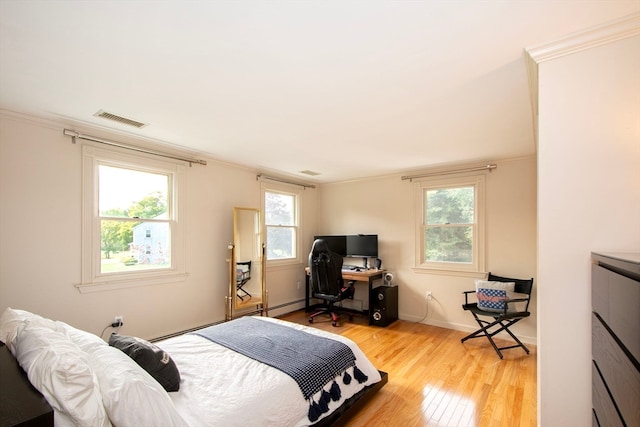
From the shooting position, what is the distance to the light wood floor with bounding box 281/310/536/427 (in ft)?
7.39

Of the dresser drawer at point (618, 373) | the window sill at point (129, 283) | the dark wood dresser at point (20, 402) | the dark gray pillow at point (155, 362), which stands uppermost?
the dresser drawer at point (618, 373)

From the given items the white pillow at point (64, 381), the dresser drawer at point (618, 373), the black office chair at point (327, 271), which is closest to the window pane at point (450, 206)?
the black office chair at point (327, 271)

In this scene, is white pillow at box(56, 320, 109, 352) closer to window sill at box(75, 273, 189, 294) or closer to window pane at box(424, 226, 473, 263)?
window sill at box(75, 273, 189, 294)

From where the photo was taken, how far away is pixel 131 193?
3336 mm

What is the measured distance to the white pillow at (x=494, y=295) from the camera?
3518mm

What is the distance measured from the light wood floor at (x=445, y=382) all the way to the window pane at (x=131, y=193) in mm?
2924

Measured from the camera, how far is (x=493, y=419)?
7.35 ft

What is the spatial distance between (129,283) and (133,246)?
0.40 metres

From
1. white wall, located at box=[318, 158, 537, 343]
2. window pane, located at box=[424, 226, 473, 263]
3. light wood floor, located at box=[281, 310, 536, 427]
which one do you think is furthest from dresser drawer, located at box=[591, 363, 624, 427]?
window pane, located at box=[424, 226, 473, 263]

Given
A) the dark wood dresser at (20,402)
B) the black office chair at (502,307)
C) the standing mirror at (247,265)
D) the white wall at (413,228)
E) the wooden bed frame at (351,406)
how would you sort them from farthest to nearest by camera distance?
1. the standing mirror at (247,265)
2. the white wall at (413,228)
3. the black office chair at (502,307)
4. the wooden bed frame at (351,406)
5. the dark wood dresser at (20,402)

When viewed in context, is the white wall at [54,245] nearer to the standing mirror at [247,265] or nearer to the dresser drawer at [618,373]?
the standing mirror at [247,265]

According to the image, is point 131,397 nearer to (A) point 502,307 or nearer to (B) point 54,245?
(B) point 54,245

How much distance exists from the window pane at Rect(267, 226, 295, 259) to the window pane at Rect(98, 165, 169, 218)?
5.85ft

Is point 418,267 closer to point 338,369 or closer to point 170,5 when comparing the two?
point 338,369
